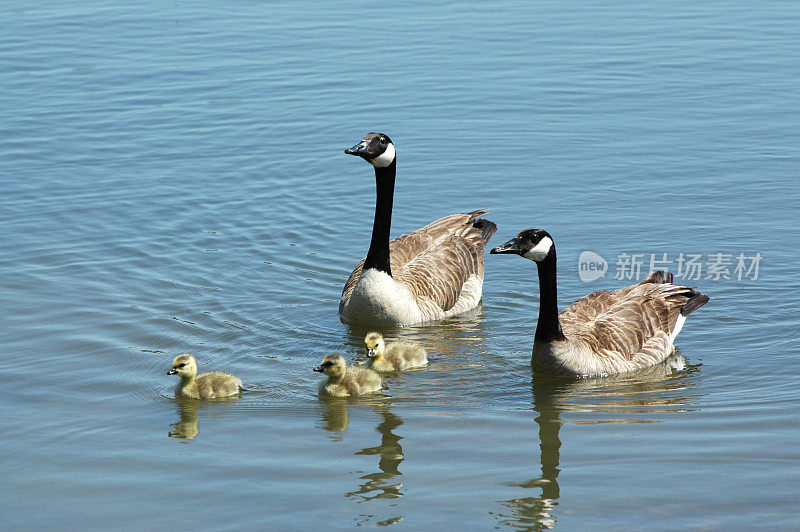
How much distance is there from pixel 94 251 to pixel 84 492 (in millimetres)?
6247

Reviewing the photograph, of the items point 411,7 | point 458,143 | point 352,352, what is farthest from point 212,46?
point 352,352

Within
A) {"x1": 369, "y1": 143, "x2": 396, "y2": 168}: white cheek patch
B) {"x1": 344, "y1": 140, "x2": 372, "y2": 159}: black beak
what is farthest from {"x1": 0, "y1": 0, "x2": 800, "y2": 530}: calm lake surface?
{"x1": 344, "y1": 140, "x2": 372, "y2": 159}: black beak

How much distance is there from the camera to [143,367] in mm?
10523

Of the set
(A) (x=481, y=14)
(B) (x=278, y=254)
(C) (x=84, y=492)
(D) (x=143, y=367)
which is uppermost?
(A) (x=481, y=14)

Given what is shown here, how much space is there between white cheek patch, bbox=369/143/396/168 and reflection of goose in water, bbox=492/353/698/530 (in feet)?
10.3

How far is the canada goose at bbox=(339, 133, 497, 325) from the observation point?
12008 millimetres

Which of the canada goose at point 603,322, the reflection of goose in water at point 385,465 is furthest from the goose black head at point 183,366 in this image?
the canada goose at point 603,322

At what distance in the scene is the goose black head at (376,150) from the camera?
38.7ft

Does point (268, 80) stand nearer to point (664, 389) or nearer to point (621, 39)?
point (621, 39)

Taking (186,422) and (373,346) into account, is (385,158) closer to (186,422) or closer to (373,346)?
(373,346)

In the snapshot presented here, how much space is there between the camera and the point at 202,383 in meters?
9.60

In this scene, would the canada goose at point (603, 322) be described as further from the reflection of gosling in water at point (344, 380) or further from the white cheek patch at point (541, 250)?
the reflection of gosling in water at point (344, 380)

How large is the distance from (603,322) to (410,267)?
9.36ft

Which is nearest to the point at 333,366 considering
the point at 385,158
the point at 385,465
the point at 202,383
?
the point at 202,383
